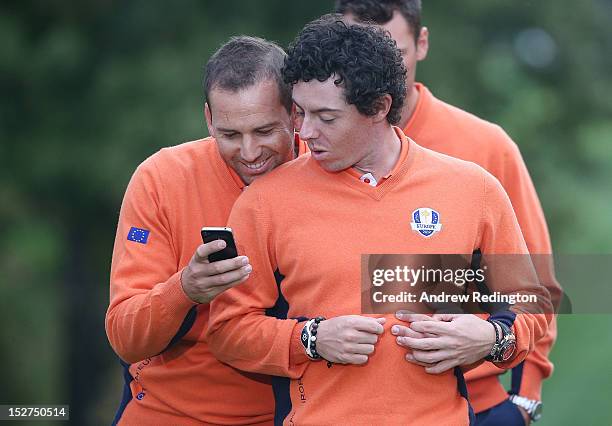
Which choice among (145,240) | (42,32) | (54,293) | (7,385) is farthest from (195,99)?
(145,240)

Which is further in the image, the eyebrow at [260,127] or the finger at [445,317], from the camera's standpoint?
the eyebrow at [260,127]

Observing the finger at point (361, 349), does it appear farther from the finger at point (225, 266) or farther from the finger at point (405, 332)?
the finger at point (225, 266)

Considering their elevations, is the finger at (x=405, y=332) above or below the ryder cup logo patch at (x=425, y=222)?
below

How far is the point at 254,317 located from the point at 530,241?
151cm

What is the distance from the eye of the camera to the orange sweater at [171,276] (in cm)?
380

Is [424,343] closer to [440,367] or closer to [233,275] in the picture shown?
[440,367]

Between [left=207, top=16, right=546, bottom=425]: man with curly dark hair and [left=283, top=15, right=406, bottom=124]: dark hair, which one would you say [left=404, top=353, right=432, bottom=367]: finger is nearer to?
[left=207, top=16, right=546, bottom=425]: man with curly dark hair

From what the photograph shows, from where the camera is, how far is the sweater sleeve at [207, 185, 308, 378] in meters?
3.49

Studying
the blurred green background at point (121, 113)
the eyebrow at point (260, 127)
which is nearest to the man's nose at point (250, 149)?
the eyebrow at point (260, 127)

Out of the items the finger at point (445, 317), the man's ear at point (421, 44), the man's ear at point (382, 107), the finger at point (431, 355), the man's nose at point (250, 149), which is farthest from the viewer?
the man's ear at point (421, 44)

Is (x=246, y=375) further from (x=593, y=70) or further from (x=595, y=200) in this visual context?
(x=593, y=70)

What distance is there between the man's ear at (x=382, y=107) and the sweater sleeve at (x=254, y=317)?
44 centimetres

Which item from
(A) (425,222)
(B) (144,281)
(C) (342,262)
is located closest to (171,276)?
(B) (144,281)

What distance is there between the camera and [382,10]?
4.81m
